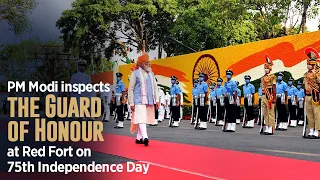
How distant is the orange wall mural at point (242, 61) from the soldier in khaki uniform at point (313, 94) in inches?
245

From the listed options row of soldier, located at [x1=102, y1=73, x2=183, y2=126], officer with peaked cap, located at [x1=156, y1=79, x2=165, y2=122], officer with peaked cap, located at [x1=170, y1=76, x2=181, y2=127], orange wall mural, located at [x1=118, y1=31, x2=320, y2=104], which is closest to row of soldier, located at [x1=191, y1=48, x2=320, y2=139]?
orange wall mural, located at [x1=118, y1=31, x2=320, y2=104]

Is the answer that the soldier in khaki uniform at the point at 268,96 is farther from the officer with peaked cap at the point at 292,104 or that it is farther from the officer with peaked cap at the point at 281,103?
the officer with peaked cap at the point at 292,104

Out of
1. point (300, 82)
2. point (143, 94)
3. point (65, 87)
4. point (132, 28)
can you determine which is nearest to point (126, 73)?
point (132, 28)

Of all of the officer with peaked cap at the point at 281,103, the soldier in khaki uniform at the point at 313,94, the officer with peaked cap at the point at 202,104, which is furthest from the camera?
the officer with peaked cap at the point at 202,104

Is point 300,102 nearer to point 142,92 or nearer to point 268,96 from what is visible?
point 268,96

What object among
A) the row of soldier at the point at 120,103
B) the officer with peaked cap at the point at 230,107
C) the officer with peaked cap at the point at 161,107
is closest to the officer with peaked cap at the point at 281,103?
the officer with peaked cap at the point at 230,107

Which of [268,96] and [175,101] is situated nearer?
[268,96]

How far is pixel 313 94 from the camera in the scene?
12.6 meters

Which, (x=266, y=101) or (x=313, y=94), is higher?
(x=313, y=94)

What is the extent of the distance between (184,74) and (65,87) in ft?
66.3

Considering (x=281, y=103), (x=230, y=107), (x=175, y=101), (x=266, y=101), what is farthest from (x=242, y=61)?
(x=266, y=101)

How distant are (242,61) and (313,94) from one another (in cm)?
1030

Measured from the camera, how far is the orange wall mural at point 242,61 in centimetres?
1978

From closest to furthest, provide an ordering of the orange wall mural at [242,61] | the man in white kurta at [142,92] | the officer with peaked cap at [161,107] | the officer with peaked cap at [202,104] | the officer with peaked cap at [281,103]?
the man in white kurta at [142,92], the officer with peaked cap at [281,103], the officer with peaked cap at [202,104], the orange wall mural at [242,61], the officer with peaked cap at [161,107]
